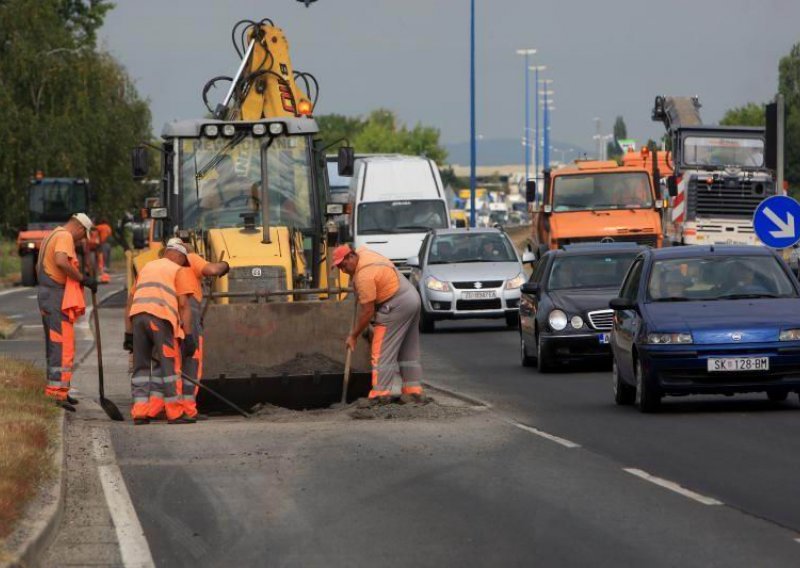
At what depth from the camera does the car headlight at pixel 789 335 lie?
16.6m

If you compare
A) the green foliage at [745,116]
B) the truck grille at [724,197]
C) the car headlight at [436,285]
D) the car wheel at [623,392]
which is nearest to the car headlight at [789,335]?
the car wheel at [623,392]

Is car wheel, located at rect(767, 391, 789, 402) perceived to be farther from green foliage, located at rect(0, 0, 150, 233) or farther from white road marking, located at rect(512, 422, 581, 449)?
green foliage, located at rect(0, 0, 150, 233)

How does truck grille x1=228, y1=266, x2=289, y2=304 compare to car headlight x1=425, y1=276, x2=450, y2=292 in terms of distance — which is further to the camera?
car headlight x1=425, y1=276, x2=450, y2=292

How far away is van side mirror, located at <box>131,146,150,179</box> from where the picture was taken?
21.1 m

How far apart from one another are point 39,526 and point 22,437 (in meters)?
4.42

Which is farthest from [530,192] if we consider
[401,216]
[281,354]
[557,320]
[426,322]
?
[281,354]

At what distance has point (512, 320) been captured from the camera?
33625 millimetres

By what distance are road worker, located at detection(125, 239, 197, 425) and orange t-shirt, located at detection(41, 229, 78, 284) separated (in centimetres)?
175

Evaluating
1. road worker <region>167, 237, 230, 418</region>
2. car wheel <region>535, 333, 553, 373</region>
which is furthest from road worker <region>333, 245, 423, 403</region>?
car wheel <region>535, 333, 553, 373</region>

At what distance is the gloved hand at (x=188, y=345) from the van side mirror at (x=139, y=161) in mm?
4045

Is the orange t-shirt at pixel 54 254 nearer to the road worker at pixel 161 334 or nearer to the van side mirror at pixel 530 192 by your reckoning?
the road worker at pixel 161 334

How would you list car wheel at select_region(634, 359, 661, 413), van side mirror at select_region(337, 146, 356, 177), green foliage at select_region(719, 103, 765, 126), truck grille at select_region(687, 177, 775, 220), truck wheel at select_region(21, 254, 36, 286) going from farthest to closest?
green foliage at select_region(719, 103, 765, 126) < truck wheel at select_region(21, 254, 36, 286) < truck grille at select_region(687, 177, 775, 220) < van side mirror at select_region(337, 146, 356, 177) < car wheel at select_region(634, 359, 661, 413)

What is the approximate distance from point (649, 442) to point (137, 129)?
6390cm

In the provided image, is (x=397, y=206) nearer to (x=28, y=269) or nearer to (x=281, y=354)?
(x=28, y=269)
